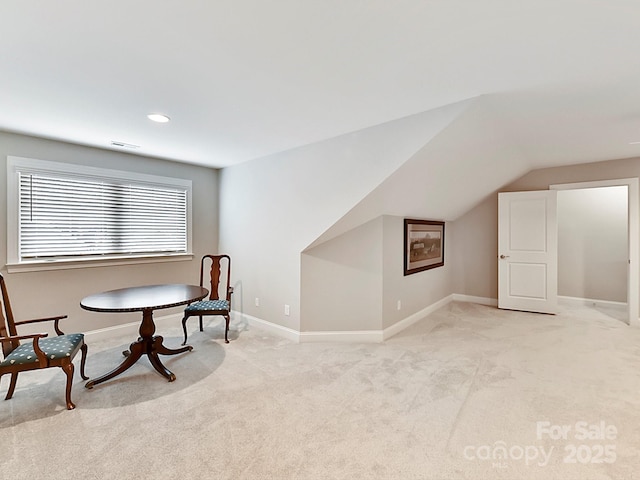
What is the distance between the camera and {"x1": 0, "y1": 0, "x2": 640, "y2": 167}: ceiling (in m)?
1.41

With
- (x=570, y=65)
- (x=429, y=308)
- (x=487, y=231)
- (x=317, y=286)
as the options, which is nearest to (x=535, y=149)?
(x=487, y=231)

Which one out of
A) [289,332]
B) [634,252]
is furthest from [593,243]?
[289,332]

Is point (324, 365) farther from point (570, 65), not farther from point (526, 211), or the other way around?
point (526, 211)

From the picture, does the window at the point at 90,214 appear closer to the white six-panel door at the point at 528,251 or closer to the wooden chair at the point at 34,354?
the wooden chair at the point at 34,354

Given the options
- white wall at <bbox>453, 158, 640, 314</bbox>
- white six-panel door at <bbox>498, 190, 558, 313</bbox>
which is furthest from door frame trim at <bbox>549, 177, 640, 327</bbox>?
white six-panel door at <bbox>498, 190, 558, 313</bbox>

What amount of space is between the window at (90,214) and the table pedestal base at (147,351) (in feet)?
4.33

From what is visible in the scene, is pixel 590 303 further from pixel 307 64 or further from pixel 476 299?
pixel 307 64

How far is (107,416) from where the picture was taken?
6.97 ft

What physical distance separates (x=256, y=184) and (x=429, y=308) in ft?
10.6

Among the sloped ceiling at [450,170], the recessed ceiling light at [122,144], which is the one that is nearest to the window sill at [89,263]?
the recessed ceiling light at [122,144]

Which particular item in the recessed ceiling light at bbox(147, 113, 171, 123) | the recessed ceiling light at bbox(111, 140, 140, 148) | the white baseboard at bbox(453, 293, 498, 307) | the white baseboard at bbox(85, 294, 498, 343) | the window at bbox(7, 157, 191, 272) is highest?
the recessed ceiling light at bbox(111, 140, 140, 148)

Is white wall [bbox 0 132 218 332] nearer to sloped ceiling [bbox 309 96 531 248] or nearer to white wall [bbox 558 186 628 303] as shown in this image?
sloped ceiling [bbox 309 96 531 248]

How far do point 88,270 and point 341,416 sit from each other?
3.34 metres

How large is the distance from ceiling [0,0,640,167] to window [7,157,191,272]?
0.61 metres
